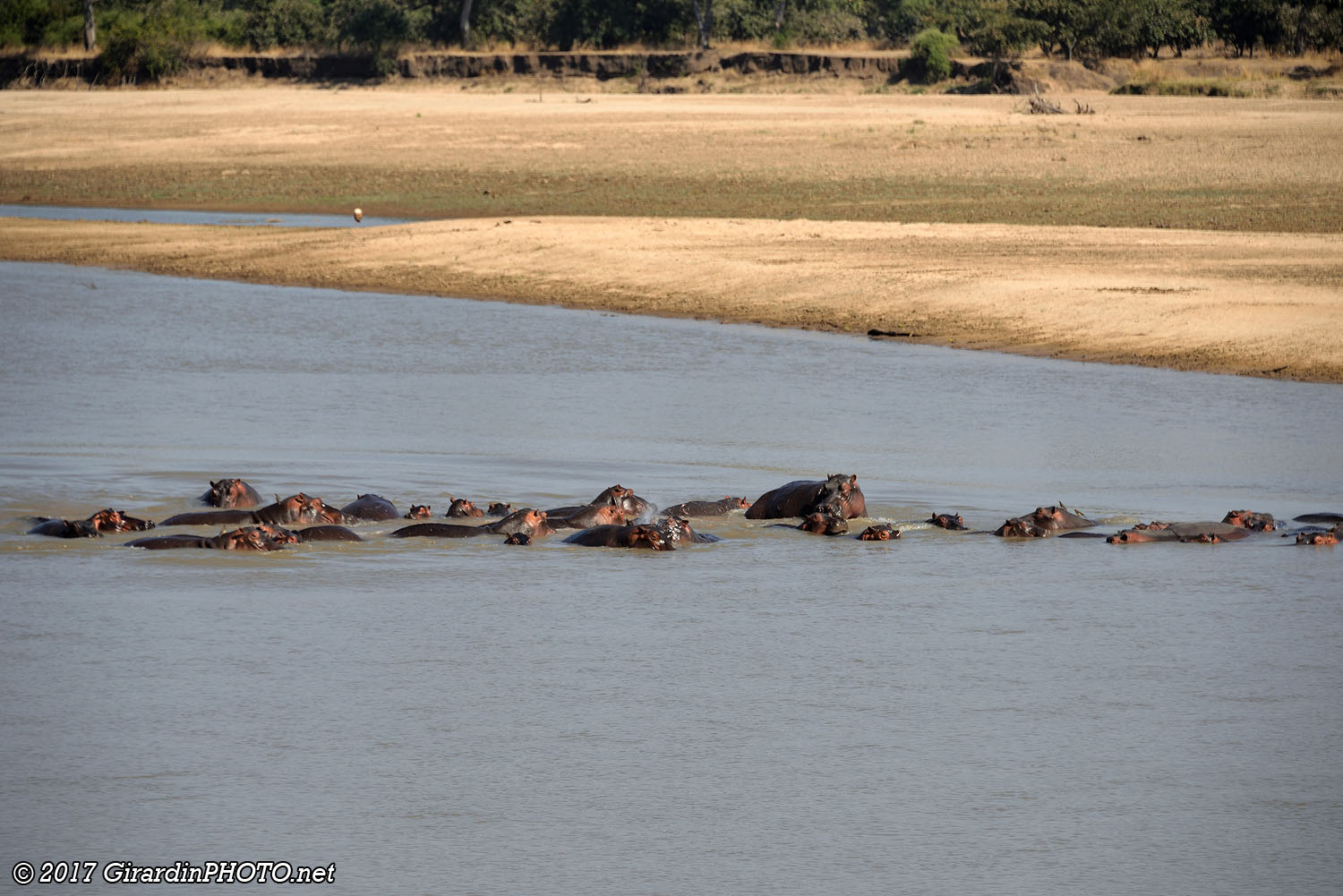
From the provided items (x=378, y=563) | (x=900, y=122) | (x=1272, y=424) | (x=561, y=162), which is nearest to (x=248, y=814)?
(x=378, y=563)

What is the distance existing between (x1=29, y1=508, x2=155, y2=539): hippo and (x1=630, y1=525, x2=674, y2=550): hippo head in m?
2.44

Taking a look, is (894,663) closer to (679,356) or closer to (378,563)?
(378,563)

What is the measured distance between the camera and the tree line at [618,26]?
45.8 meters

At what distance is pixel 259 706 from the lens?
5660 millimetres

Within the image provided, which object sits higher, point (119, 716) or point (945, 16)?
point (945, 16)

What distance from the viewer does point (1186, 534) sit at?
8.14m

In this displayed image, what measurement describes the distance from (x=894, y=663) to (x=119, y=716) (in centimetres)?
268

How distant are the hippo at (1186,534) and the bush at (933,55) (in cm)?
3756

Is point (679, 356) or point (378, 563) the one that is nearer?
point (378, 563)

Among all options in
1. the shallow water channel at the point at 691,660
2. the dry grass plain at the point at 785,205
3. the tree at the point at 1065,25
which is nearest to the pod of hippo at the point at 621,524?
the shallow water channel at the point at 691,660

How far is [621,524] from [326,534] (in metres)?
1.43

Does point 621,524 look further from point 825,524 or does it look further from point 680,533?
point 825,524

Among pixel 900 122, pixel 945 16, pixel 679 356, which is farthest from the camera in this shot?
pixel 945 16

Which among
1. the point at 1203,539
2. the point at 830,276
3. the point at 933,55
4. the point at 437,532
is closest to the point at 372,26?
the point at 933,55
